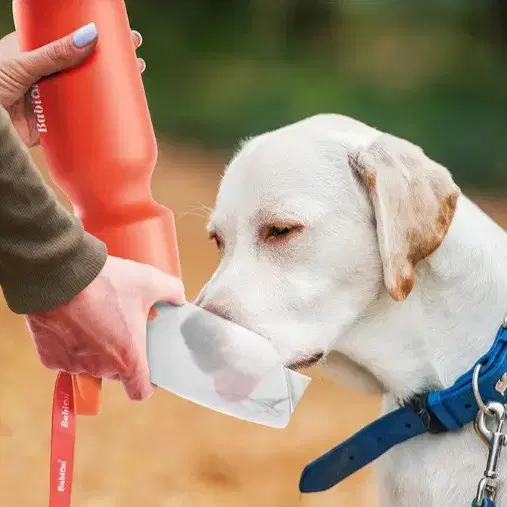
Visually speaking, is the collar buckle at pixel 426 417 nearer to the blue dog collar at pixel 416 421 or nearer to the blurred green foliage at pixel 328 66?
the blue dog collar at pixel 416 421

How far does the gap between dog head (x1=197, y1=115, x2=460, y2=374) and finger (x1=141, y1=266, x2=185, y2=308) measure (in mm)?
31

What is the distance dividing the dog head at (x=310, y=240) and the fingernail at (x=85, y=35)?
205 mm

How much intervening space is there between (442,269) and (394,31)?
1050 mm

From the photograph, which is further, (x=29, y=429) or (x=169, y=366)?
(x=29, y=429)

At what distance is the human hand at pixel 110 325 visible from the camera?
83cm

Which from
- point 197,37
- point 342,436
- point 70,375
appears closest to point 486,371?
point 70,375

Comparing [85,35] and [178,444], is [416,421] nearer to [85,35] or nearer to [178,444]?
[85,35]

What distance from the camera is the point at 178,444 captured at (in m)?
1.75

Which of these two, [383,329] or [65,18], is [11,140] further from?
[383,329]

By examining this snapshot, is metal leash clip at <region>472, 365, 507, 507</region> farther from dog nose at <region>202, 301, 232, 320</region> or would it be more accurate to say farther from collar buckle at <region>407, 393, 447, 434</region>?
dog nose at <region>202, 301, 232, 320</region>

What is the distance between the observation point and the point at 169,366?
34.9 inches

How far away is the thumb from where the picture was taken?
0.85 metres

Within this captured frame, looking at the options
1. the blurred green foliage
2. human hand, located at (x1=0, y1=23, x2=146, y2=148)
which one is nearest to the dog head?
human hand, located at (x1=0, y1=23, x2=146, y2=148)

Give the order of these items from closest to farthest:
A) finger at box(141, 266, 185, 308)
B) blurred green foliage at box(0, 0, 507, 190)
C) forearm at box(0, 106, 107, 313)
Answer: forearm at box(0, 106, 107, 313), finger at box(141, 266, 185, 308), blurred green foliage at box(0, 0, 507, 190)
